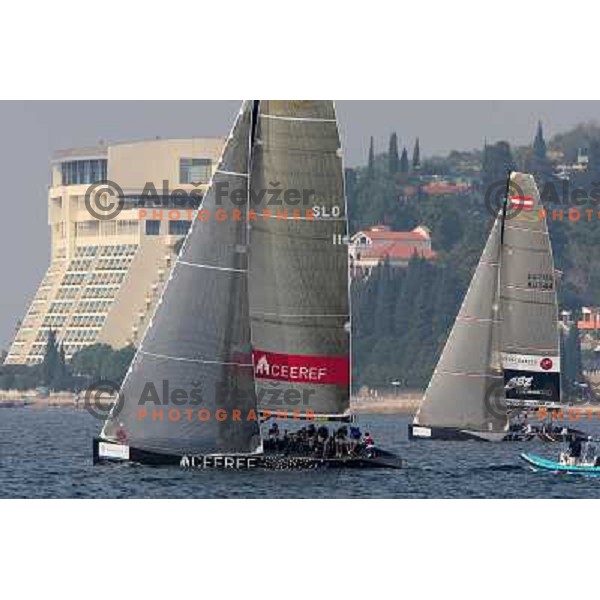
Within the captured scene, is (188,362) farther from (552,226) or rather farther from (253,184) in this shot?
(552,226)

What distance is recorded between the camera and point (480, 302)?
6731cm

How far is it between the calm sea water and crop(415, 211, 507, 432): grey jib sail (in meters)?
0.97

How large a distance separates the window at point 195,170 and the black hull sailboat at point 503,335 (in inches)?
2798

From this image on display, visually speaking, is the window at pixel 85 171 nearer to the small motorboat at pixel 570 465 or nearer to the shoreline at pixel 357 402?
the shoreline at pixel 357 402

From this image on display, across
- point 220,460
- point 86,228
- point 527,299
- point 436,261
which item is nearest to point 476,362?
point 527,299

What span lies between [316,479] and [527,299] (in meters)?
20.0

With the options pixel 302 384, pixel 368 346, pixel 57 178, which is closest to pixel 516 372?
pixel 302 384

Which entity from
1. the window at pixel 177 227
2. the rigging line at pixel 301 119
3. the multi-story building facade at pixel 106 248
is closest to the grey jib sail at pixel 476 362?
the rigging line at pixel 301 119

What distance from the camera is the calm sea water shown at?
155 feet

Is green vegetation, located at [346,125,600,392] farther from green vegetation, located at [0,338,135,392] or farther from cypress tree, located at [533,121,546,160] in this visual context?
green vegetation, located at [0,338,135,392]

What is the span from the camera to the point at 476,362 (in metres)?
66.9

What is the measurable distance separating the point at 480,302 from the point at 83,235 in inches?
3860

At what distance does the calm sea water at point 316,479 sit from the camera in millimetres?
47188

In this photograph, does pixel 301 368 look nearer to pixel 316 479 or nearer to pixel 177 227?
pixel 316 479
